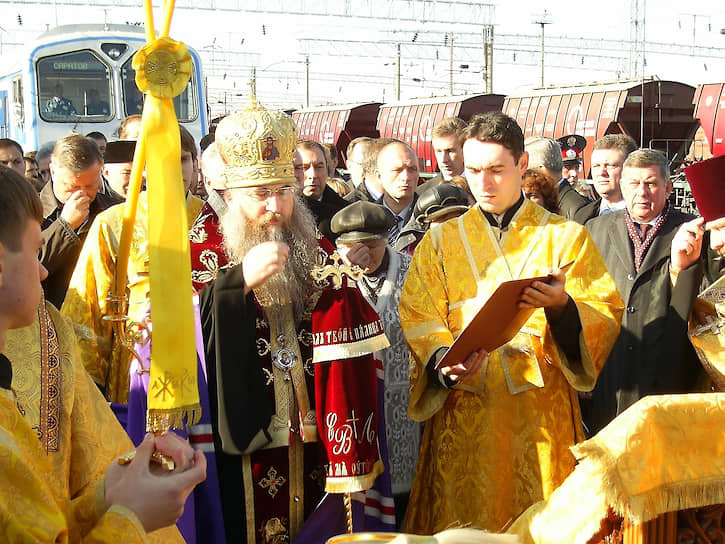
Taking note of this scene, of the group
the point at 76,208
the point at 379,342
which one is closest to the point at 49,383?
the point at 379,342

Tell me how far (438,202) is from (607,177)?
7.75 feet

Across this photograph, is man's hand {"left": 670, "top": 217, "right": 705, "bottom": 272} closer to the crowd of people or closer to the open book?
the crowd of people

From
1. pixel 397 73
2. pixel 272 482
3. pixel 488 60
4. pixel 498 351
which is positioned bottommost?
pixel 272 482

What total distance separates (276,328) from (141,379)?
51cm

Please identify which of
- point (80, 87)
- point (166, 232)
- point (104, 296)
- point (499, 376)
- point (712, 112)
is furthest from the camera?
point (712, 112)

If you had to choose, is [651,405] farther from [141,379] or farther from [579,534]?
[141,379]

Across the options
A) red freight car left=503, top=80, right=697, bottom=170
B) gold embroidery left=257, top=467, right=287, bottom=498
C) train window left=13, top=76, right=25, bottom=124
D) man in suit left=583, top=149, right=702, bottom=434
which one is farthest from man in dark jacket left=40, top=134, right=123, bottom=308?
red freight car left=503, top=80, right=697, bottom=170

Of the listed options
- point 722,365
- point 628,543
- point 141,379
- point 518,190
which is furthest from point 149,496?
point 722,365

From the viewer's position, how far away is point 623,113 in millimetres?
19500

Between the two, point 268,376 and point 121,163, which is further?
point 121,163

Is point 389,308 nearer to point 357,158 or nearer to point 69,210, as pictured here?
point 69,210

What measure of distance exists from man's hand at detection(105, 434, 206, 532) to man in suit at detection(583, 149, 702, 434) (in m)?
2.71

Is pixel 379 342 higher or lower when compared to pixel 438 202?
lower

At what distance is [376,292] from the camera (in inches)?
156
